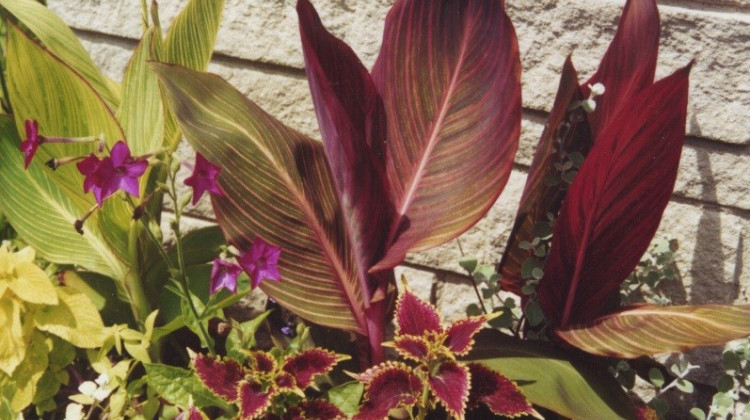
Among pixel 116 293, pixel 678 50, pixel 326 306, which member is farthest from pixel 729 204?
pixel 116 293

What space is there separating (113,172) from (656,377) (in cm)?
87

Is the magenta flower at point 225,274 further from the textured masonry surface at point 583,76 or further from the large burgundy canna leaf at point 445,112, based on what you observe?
the textured masonry surface at point 583,76

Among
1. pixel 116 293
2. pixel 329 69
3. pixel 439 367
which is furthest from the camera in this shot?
pixel 116 293

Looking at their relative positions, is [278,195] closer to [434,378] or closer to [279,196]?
[279,196]

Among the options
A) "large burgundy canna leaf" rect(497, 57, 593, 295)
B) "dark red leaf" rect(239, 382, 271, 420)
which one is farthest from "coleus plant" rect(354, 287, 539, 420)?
"large burgundy canna leaf" rect(497, 57, 593, 295)

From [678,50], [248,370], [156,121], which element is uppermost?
[678,50]

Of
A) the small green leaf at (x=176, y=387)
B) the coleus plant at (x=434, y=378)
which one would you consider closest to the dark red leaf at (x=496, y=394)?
the coleus plant at (x=434, y=378)

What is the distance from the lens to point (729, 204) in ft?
4.26

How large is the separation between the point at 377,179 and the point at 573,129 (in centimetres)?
32

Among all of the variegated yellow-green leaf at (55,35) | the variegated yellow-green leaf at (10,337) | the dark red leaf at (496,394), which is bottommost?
the variegated yellow-green leaf at (10,337)

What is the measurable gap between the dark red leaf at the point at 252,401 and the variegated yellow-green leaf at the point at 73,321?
1.25 feet

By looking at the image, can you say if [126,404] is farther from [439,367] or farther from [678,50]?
[678,50]

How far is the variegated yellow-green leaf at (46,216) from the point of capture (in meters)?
1.36

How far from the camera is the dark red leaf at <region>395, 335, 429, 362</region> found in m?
1.00
